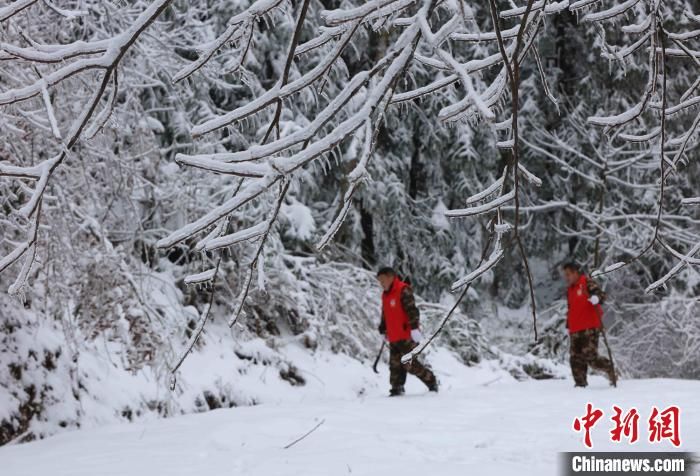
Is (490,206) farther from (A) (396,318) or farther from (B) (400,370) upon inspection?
(B) (400,370)

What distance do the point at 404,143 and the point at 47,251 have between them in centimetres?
1264

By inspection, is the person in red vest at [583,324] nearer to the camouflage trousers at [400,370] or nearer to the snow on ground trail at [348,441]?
the snow on ground trail at [348,441]

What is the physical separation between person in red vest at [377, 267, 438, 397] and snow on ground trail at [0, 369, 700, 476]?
97cm

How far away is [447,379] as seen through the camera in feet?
41.7

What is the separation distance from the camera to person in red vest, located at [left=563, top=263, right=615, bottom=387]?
8.88 m

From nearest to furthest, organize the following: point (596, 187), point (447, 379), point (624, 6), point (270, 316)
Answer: point (624, 6)
point (270, 316)
point (447, 379)
point (596, 187)

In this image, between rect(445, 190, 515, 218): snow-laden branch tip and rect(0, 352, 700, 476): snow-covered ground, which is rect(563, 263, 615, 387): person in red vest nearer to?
rect(0, 352, 700, 476): snow-covered ground

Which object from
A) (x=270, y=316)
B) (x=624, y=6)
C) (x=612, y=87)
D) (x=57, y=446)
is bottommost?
(x=57, y=446)

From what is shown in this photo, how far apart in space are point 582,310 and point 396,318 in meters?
2.24

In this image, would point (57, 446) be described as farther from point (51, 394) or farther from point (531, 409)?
point (531, 409)

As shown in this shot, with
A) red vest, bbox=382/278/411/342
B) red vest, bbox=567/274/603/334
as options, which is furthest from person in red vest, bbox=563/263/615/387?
red vest, bbox=382/278/411/342

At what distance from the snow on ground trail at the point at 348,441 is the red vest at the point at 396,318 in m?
1.09

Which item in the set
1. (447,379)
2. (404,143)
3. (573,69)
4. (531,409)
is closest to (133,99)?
(531,409)

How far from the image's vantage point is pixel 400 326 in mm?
8547
